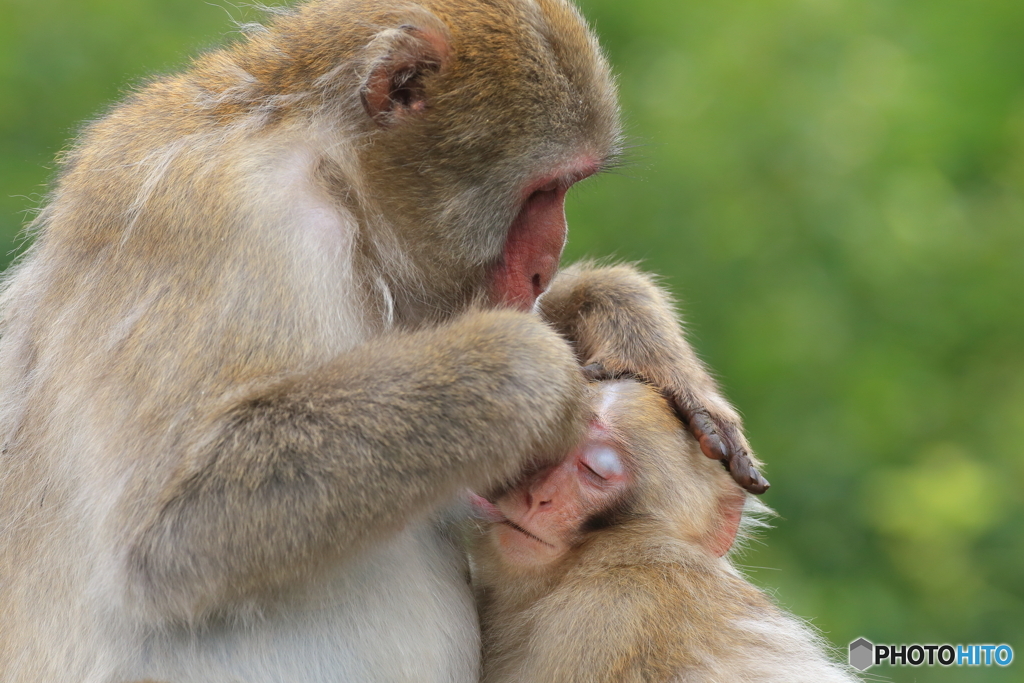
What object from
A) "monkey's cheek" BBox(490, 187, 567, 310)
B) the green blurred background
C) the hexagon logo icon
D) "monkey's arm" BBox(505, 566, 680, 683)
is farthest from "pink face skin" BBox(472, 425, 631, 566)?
the green blurred background

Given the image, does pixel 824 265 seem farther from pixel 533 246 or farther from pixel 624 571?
pixel 624 571

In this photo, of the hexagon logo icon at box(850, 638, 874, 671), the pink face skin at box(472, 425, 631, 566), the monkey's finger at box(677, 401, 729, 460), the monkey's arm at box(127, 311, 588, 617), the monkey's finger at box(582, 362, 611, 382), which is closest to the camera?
the monkey's arm at box(127, 311, 588, 617)

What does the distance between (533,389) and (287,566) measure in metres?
0.79

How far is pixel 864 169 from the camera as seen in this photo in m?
6.79

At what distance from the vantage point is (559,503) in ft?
11.3

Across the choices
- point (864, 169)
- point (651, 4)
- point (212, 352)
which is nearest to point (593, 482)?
point (212, 352)

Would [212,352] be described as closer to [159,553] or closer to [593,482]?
[159,553]

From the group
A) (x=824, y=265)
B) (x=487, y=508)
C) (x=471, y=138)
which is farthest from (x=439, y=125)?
(x=824, y=265)

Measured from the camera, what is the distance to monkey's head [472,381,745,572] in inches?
136

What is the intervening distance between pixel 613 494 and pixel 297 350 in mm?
1131

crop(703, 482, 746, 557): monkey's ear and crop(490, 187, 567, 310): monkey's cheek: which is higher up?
crop(490, 187, 567, 310): monkey's cheek

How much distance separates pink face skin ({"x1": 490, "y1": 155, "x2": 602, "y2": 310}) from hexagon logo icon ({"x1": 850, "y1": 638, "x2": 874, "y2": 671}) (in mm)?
2422

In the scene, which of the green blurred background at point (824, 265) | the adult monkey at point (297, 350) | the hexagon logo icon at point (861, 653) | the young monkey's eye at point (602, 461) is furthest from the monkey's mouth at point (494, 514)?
the green blurred background at point (824, 265)

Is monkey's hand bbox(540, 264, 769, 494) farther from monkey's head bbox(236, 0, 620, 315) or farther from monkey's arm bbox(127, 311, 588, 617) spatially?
monkey's arm bbox(127, 311, 588, 617)
